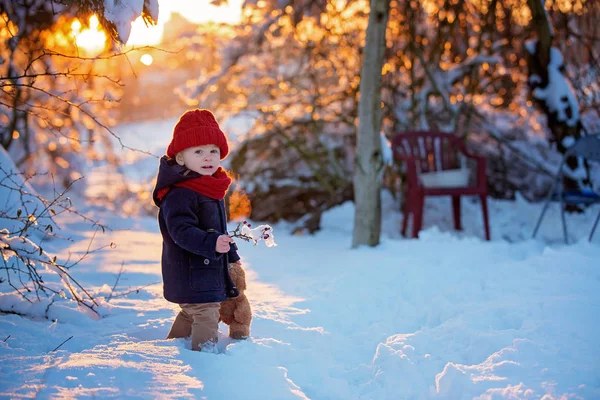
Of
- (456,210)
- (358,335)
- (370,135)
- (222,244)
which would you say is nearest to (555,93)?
(456,210)

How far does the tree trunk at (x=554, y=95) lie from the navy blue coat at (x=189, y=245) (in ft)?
18.4

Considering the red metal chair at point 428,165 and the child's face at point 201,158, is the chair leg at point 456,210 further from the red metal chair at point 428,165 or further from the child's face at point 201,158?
the child's face at point 201,158

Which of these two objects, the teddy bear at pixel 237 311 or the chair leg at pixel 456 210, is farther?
the chair leg at pixel 456 210

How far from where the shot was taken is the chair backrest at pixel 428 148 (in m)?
6.20

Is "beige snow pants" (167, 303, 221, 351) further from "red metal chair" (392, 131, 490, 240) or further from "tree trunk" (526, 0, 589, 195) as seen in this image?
"tree trunk" (526, 0, 589, 195)

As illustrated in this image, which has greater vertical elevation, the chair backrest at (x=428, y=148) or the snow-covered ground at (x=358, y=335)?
the chair backrest at (x=428, y=148)

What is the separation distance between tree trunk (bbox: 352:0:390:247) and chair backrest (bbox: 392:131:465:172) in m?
1.05

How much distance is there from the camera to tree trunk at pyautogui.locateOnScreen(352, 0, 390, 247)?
5.00 meters

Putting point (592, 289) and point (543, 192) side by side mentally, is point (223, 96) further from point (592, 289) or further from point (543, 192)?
Answer: point (592, 289)

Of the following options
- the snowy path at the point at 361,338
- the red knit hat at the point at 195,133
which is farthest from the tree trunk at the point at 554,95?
the red knit hat at the point at 195,133

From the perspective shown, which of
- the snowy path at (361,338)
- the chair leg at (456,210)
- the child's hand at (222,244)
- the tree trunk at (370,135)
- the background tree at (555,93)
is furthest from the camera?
the background tree at (555,93)

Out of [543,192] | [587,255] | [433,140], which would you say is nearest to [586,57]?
[543,192]

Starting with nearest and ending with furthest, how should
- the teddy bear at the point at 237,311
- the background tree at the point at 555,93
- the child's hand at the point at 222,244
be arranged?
the child's hand at the point at 222,244 → the teddy bear at the point at 237,311 → the background tree at the point at 555,93

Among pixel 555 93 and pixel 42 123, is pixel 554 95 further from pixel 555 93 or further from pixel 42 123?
pixel 42 123
